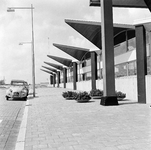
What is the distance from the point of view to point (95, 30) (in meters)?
23.8

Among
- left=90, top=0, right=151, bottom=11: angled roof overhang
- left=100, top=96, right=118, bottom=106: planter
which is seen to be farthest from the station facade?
left=90, top=0, right=151, bottom=11: angled roof overhang

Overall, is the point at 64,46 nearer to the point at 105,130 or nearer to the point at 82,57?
the point at 82,57

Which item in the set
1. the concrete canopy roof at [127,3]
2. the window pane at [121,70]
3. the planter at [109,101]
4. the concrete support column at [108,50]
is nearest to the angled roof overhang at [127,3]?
the concrete canopy roof at [127,3]

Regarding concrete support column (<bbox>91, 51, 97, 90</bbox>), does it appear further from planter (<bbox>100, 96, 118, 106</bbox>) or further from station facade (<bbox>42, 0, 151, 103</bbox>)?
planter (<bbox>100, 96, 118, 106</bbox>)

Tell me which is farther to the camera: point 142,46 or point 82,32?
point 82,32

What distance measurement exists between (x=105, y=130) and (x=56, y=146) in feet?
6.71

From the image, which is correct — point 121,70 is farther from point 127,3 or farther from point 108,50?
point 127,3

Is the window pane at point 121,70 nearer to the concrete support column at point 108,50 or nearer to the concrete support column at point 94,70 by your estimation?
the concrete support column at point 108,50

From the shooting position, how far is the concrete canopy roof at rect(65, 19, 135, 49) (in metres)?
19.2

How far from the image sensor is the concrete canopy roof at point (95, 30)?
63.0 feet

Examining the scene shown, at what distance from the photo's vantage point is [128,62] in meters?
19.3

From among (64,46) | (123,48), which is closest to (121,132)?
(123,48)

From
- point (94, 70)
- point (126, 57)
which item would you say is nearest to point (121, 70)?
point (126, 57)

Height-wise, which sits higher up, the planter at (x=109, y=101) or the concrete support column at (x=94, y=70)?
the concrete support column at (x=94, y=70)
